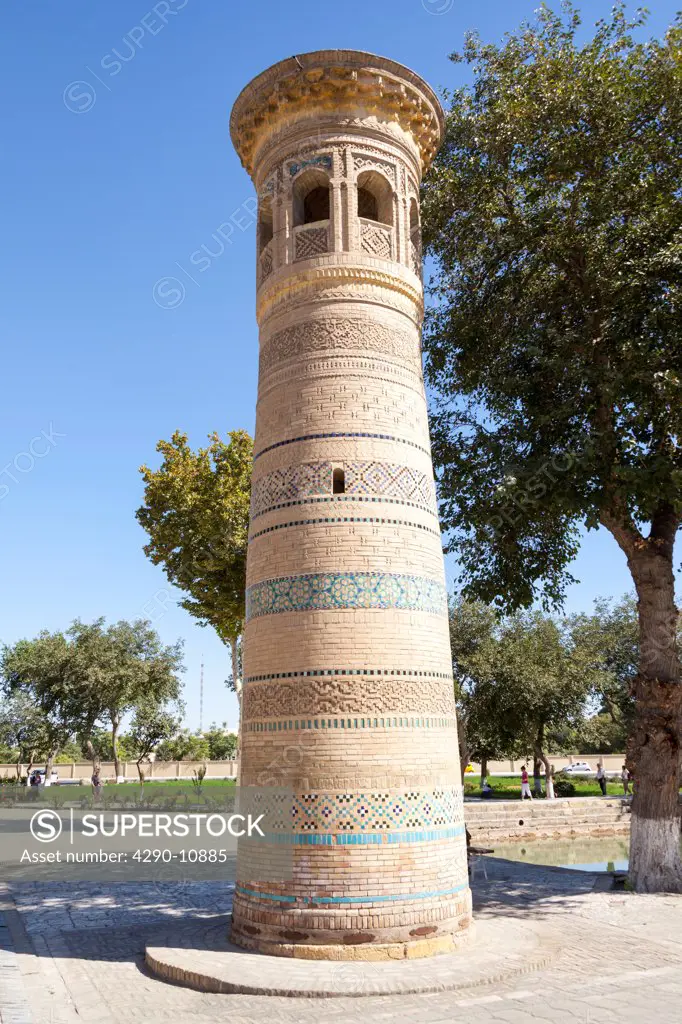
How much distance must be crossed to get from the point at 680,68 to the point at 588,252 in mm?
2817

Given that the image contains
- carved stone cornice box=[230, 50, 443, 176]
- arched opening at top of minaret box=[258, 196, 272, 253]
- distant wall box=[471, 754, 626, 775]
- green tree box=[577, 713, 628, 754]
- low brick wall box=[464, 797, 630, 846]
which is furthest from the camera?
distant wall box=[471, 754, 626, 775]

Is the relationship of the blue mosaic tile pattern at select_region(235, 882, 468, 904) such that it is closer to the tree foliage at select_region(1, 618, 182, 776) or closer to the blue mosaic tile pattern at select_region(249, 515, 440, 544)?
the blue mosaic tile pattern at select_region(249, 515, 440, 544)

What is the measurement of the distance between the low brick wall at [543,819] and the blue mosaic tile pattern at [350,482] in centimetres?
1398

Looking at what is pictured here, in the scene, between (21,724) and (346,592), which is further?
(21,724)

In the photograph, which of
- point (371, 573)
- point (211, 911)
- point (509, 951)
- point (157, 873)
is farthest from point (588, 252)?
point (157, 873)

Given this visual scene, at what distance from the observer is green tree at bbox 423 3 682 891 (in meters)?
12.1

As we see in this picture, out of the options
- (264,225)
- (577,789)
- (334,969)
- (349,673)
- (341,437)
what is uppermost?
(264,225)

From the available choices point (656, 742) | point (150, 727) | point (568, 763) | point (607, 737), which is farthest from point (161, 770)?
point (656, 742)

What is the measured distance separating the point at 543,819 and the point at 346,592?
643 inches

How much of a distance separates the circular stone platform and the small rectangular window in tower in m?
4.79

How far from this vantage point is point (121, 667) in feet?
108

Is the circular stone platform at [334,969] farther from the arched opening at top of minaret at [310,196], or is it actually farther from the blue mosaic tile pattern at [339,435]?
the arched opening at top of minaret at [310,196]

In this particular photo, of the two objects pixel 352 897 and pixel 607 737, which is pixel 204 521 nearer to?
pixel 352 897

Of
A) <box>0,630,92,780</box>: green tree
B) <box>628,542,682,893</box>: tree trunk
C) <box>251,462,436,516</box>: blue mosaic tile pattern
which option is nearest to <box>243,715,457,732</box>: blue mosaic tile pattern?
<box>251,462,436,516</box>: blue mosaic tile pattern
